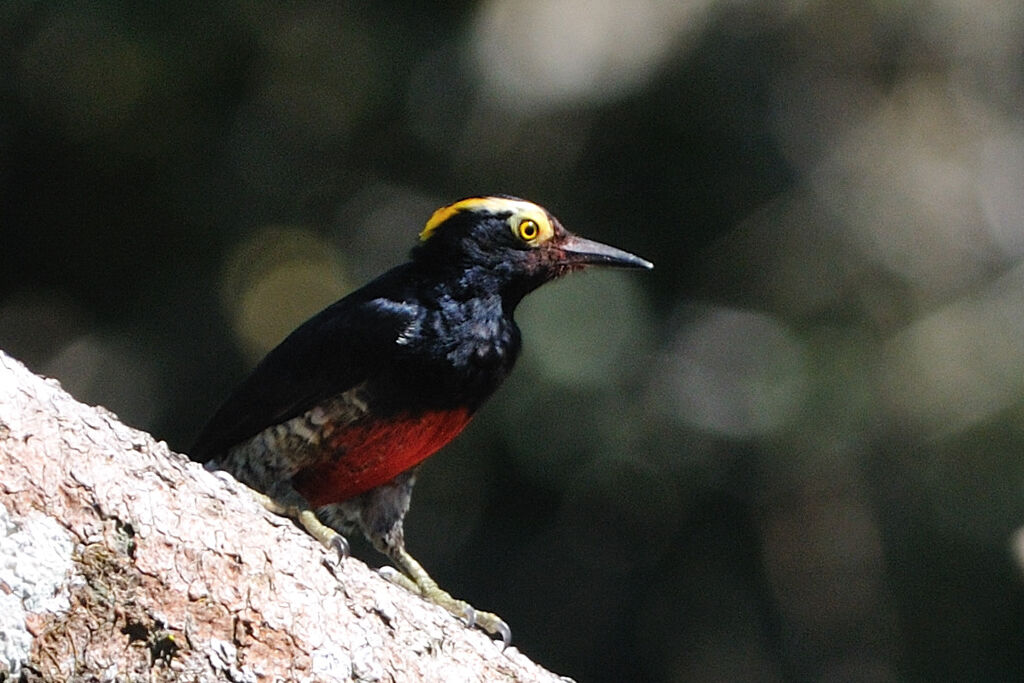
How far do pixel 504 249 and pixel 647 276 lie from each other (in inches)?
130

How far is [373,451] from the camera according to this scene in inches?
175

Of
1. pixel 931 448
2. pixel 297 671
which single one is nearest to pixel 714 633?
pixel 931 448

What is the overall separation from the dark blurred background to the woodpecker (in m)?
2.83

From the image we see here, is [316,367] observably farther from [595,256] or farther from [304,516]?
[595,256]

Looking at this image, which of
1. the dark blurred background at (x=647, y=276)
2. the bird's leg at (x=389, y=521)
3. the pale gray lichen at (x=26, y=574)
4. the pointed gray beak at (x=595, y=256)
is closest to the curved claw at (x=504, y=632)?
the bird's leg at (x=389, y=521)

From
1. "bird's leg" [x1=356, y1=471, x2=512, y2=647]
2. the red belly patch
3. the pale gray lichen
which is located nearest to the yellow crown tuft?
the red belly patch

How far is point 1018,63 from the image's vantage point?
8711mm

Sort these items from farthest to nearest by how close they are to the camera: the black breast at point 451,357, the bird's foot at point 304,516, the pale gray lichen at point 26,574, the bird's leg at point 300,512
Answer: the black breast at point 451,357 < the bird's foot at point 304,516 < the bird's leg at point 300,512 < the pale gray lichen at point 26,574

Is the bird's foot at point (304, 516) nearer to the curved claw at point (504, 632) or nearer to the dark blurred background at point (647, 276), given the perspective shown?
the curved claw at point (504, 632)

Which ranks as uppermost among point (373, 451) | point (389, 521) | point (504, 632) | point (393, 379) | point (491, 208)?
point (491, 208)

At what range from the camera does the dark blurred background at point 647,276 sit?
25.6ft

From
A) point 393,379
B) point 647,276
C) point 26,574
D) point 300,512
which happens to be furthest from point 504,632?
point 647,276

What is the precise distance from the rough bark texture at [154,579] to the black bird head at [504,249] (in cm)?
185

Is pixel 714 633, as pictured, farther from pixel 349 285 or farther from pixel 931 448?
pixel 349 285
